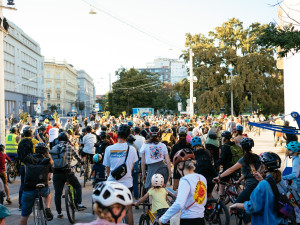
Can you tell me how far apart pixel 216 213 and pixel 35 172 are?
299cm

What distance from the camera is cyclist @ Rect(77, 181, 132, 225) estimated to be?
2.44m

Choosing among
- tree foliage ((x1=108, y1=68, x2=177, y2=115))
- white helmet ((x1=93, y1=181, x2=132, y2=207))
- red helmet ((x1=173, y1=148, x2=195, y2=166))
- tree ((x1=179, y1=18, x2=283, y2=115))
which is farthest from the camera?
tree foliage ((x1=108, y1=68, x2=177, y2=115))

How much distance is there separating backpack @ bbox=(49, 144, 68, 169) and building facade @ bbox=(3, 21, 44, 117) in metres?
63.7

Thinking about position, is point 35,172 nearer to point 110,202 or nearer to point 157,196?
point 157,196

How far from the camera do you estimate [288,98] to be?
15.0 meters

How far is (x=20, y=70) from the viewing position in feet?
288

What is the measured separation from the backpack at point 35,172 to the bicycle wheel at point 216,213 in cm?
271

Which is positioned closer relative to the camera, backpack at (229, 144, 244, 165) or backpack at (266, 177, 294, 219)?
backpack at (266, 177, 294, 219)

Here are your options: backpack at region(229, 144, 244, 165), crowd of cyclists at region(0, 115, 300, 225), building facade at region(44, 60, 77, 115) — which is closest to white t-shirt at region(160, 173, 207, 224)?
crowd of cyclists at region(0, 115, 300, 225)

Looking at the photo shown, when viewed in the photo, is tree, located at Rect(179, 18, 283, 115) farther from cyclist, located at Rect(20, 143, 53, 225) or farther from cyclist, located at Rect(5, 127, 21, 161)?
cyclist, located at Rect(20, 143, 53, 225)

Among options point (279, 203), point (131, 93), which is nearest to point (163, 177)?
point (279, 203)

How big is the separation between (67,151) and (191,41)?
138ft

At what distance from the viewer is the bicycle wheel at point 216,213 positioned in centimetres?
632

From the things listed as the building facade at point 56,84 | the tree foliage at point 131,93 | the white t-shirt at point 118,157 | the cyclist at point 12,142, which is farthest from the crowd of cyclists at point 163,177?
the building facade at point 56,84
